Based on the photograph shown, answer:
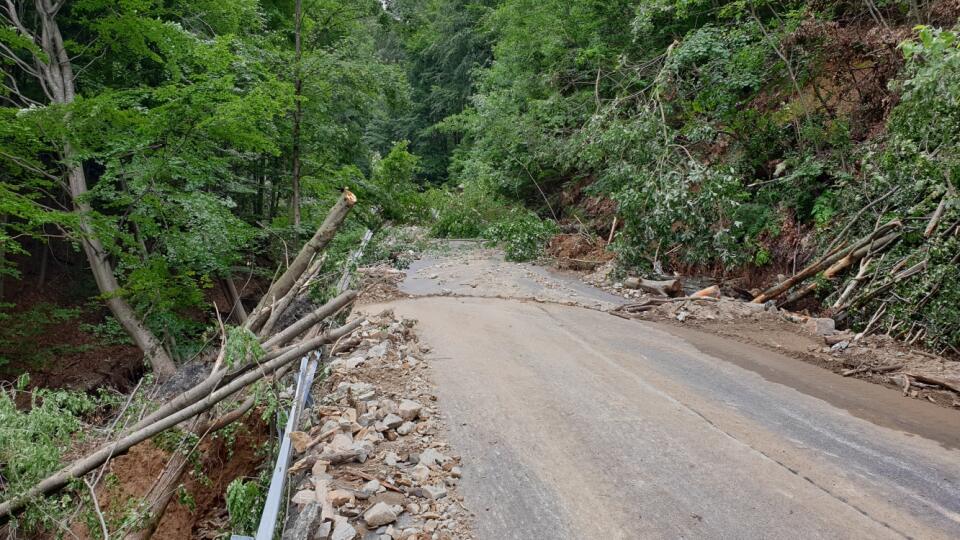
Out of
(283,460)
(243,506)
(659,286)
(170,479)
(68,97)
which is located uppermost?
(68,97)

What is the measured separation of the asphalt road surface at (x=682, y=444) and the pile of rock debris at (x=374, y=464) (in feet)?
0.57

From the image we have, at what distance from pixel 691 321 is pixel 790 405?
2.68 m

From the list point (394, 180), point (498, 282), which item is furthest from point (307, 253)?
point (394, 180)

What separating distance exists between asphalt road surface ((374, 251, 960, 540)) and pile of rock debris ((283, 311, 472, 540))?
6.8 inches

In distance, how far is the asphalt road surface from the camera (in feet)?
9.35

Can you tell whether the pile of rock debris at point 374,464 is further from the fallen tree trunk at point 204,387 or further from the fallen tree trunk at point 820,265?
the fallen tree trunk at point 820,265

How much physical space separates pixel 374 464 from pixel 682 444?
2095 mm

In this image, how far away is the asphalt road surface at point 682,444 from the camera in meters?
2.85

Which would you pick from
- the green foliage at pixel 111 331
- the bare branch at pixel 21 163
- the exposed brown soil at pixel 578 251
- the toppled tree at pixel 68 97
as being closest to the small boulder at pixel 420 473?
the toppled tree at pixel 68 97

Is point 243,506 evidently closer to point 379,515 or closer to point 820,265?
point 379,515

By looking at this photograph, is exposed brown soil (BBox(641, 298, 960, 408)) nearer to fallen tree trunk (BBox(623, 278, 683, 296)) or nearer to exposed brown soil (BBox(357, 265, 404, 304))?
fallen tree trunk (BBox(623, 278, 683, 296))

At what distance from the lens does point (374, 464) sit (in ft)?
10.8

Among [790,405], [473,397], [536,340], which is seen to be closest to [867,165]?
[790,405]

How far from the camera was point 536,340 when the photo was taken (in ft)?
20.1
